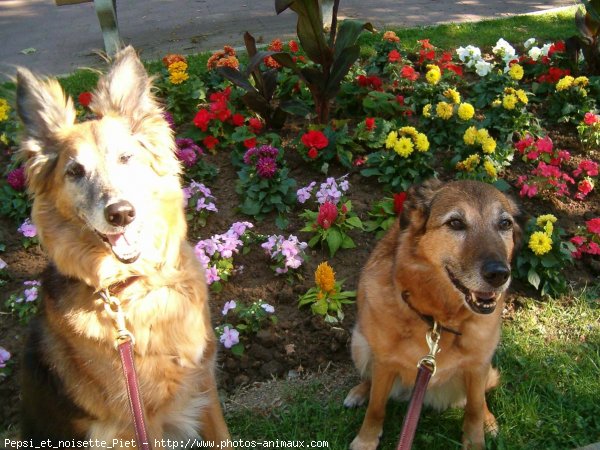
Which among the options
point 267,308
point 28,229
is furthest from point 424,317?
point 28,229

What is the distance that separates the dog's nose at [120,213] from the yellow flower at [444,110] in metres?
3.36

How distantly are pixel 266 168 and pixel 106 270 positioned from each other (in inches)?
80.4

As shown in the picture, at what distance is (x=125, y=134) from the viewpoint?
2.69 m

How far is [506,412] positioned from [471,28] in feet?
20.2

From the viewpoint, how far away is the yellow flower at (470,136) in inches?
179

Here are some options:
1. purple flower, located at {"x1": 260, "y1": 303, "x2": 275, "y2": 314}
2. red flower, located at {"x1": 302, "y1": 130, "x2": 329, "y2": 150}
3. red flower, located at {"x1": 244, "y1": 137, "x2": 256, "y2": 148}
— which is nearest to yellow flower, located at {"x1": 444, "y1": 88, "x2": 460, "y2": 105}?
red flower, located at {"x1": 302, "y1": 130, "x2": 329, "y2": 150}

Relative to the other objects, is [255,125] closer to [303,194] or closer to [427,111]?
[303,194]

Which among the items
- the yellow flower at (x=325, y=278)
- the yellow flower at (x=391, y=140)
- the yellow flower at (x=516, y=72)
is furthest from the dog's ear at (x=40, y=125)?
the yellow flower at (x=516, y=72)

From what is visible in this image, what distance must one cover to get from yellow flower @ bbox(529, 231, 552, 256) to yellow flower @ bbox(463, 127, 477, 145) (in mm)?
1124

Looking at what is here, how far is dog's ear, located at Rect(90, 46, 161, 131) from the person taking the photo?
8.79 ft

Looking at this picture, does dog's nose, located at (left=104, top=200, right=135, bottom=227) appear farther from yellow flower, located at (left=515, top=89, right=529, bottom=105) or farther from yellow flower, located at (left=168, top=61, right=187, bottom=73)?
yellow flower, located at (left=515, top=89, right=529, bottom=105)

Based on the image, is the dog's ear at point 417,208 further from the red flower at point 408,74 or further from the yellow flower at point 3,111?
the yellow flower at point 3,111

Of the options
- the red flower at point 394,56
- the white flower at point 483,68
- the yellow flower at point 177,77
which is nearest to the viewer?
the yellow flower at point 177,77

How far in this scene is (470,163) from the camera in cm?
444
